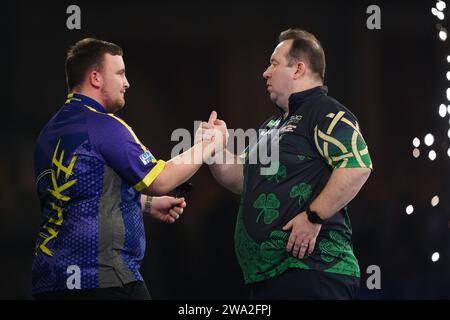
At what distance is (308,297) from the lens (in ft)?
9.39

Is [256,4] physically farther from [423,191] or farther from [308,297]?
[308,297]

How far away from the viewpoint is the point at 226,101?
518 centimetres

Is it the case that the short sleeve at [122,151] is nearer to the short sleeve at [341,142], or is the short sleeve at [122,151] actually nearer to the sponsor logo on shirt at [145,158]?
the sponsor logo on shirt at [145,158]

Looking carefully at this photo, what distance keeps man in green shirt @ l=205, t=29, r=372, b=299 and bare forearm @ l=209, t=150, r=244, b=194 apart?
25 centimetres

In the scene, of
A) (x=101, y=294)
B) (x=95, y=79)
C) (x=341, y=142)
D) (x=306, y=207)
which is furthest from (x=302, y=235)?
(x=95, y=79)

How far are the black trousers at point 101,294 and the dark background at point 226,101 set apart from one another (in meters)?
1.98

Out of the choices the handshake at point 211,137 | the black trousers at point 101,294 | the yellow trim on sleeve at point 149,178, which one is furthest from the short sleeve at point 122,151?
the black trousers at point 101,294

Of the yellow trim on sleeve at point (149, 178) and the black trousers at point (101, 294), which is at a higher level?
the yellow trim on sleeve at point (149, 178)

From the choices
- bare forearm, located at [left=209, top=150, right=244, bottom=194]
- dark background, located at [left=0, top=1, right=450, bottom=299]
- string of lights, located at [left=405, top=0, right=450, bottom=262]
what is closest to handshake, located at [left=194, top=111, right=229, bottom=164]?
bare forearm, located at [left=209, top=150, right=244, bottom=194]

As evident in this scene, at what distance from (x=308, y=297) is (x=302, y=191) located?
0.39 m

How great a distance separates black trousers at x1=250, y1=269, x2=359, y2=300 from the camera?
2857mm

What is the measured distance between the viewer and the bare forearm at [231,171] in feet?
11.0

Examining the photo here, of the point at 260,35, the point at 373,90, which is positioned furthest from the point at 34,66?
the point at 373,90

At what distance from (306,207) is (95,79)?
3.08 ft
